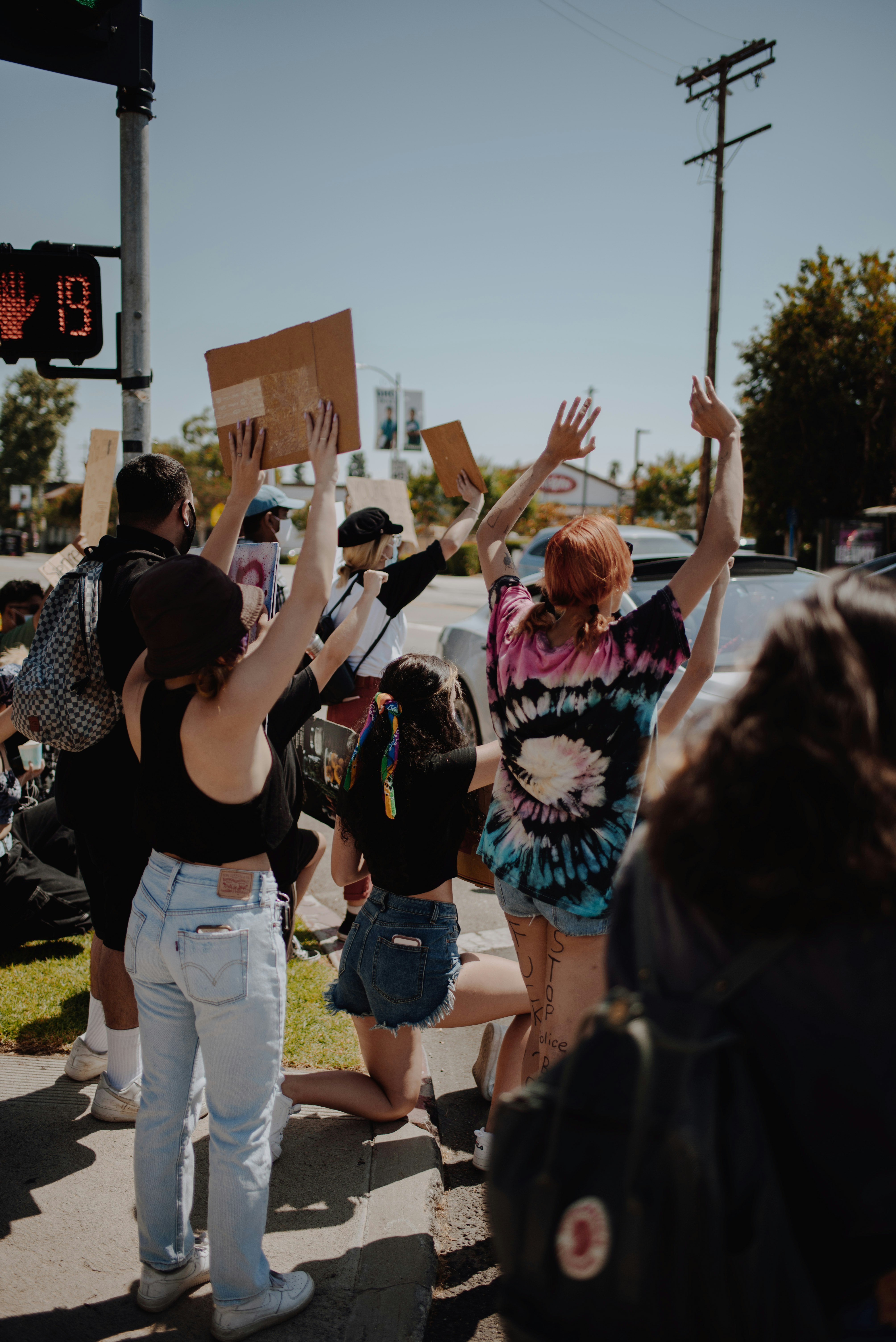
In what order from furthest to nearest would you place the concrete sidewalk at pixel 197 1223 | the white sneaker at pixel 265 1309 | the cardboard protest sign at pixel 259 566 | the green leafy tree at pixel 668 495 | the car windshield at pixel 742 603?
1. the green leafy tree at pixel 668 495
2. the car windshield at pixel 742 603
3. the cardboard protest sign at pixel 259 566
4. the concrete sidewalk at pixel 197 1223
5. the white sneaker at pixel 265 1309

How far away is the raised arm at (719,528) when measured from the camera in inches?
90.0

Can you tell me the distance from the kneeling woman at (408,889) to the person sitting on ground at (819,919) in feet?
5.51

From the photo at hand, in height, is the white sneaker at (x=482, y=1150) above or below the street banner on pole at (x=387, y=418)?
below

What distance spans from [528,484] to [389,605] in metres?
0.73

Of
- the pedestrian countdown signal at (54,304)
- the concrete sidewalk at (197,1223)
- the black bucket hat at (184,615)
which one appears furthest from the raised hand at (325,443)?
the pedestrian countdown signal at (54,304)

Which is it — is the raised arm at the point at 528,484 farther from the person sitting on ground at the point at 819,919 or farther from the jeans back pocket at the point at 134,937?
the person sitting on ground at the point at 819,919

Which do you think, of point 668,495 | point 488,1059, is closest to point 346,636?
point 488,1059

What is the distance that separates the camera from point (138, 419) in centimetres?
399

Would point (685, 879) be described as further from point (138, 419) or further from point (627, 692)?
point (138, 419)

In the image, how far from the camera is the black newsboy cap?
438cm

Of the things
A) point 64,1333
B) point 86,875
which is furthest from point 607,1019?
point 86,875

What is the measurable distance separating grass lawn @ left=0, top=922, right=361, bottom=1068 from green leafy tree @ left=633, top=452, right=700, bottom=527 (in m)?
68.0

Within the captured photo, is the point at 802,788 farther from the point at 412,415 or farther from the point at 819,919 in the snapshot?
the point at 412,415

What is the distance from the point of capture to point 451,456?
313 centimetres
